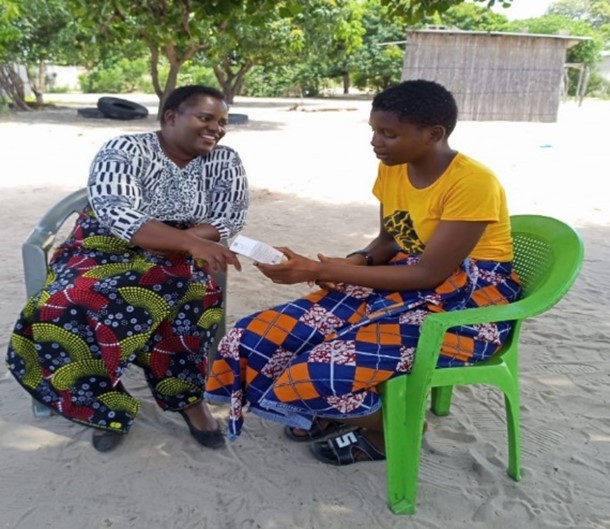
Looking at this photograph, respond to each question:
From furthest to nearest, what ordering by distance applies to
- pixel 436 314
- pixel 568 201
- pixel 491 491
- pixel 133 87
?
pixel 133 87 → pixel 568 201 → pixel 491 491 → pixel 436 314

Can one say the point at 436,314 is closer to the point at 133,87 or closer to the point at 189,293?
the point at 189,293

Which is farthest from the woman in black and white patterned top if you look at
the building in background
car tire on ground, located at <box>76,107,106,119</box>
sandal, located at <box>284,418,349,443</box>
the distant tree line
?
the building in background

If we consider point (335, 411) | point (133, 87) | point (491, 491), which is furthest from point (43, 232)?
point (133, 87)

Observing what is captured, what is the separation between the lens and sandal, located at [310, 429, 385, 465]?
91.3 inches

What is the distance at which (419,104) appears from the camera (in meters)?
2.03

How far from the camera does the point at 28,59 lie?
1802 centimetres

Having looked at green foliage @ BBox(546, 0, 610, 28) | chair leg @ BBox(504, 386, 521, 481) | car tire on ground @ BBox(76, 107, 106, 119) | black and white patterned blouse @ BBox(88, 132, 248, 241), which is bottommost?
car tire on ground @ BBox(76, 107, 106, 119)

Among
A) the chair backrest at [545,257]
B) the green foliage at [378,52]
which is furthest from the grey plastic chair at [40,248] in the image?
the green foliage at [378,52]

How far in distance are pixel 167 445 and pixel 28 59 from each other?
1866 cm

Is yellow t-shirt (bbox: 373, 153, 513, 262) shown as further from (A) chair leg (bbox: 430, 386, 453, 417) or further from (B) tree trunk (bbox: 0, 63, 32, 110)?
(B) tree trunk (bbox: 0, 63, 32, 110)

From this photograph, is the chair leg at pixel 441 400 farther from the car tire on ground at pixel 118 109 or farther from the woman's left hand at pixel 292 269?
the car tire on ground at pixel 118 109

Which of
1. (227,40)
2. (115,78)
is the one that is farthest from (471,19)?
(227,40)

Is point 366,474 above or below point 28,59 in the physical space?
below

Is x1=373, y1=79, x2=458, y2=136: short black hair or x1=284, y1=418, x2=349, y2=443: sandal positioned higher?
x1=373, y1=79, x2=458, y2=136: short black hair
